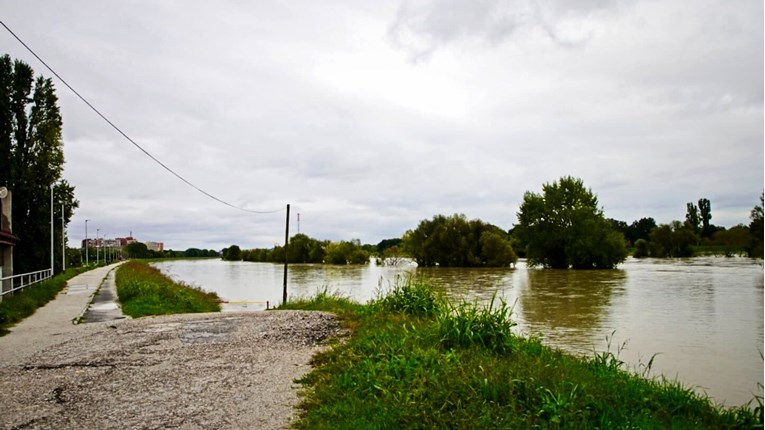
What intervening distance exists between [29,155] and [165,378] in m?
30.8

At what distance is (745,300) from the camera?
23109mm

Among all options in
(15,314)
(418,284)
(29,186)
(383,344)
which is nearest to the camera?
(383,344)

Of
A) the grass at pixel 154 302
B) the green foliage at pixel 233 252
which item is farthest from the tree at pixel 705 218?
the green foliage at pixel 233 252

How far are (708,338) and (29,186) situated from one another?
33.2 m

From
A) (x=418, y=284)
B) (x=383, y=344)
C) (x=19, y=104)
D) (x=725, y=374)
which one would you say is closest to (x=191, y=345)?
(x=383, y=344)

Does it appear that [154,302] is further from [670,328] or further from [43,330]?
[670,328]

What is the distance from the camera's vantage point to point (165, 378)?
708 centimetres

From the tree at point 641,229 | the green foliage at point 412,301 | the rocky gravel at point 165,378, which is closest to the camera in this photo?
the rocky gravel at point 165,378

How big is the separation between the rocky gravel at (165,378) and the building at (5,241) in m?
10.9

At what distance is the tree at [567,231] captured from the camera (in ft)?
191

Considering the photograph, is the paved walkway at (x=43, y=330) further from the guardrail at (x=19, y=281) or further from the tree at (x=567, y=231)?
the tree at (x=567, y=231)

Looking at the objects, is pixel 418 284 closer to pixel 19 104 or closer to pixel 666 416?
pixel 666 416

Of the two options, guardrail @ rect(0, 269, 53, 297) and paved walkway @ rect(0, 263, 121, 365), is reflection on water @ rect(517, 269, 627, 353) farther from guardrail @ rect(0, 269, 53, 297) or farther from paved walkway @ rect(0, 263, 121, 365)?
guardrail @ rect(0, 269, 53, 297)

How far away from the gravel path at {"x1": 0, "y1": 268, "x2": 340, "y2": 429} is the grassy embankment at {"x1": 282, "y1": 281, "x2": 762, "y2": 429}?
64cm
